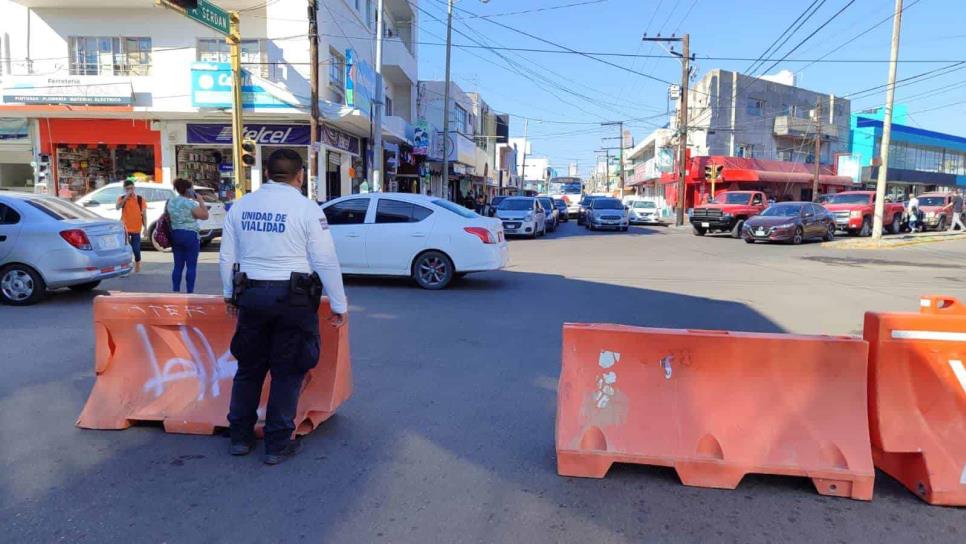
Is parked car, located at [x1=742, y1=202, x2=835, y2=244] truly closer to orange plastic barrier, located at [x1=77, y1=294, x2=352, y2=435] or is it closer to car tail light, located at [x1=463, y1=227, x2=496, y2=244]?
car tail light, located at [x1=463, y1=227, x2=496, y2=244]

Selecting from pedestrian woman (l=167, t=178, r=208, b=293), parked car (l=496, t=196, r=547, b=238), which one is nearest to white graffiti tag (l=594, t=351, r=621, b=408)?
pedestrian woman (l=167, t=178, r=208, b=293)

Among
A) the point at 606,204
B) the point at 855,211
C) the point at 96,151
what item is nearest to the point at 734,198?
the point at 855,211

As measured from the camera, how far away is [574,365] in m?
4.14

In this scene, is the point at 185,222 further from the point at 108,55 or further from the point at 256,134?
the point at 108,55

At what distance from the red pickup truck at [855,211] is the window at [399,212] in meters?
21.1

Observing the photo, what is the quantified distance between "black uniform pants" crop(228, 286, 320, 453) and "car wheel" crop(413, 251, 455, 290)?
6.92 metres

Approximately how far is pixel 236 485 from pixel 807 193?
59.8 m

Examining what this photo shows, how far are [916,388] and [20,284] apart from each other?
10.2 meters

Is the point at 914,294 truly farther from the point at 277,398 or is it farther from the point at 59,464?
the point at 59,464

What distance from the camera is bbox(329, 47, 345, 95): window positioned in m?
24.1

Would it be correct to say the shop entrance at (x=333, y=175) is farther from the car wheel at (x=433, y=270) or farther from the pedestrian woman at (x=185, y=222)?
the pedestrian woman at (x=185, y=222)

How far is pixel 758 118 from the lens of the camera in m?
52.2

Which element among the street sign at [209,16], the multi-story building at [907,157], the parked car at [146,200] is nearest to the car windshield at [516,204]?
the parked car at [146,200]

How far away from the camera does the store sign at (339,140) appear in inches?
954
